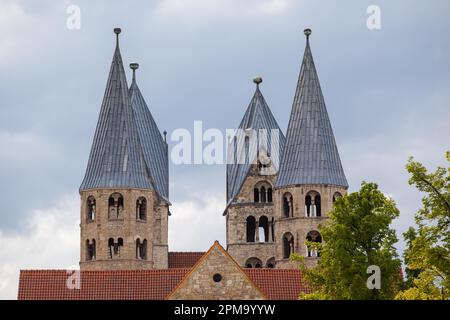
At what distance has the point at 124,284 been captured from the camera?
53469 millimetres

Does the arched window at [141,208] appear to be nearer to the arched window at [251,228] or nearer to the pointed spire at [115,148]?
the pointed spire at [115,148]

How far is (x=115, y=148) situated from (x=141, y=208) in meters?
3.61

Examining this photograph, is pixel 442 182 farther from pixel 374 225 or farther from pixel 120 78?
pixel 120 78

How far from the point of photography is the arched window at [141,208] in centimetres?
6950

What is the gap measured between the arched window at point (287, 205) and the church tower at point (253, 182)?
4.10m

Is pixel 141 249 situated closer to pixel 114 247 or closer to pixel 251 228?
pixel 114 247

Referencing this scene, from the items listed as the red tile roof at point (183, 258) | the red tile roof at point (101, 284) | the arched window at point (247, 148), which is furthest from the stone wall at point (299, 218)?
the red tile roof at point (101, 284)

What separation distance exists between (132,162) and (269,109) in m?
11.2

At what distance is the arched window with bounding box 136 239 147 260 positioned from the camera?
6875 cm

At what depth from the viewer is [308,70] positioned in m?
70.2
